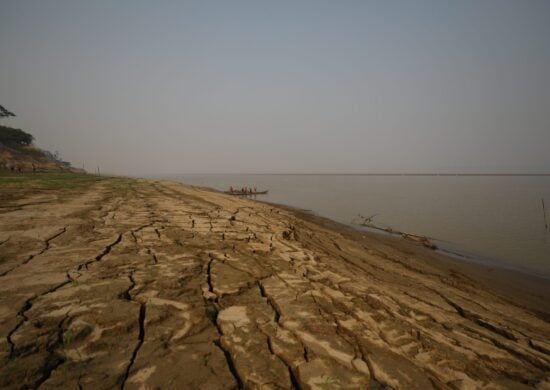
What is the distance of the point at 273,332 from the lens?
2.05 metres

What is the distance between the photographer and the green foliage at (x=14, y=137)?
35.5m

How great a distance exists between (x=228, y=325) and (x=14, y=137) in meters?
52.5

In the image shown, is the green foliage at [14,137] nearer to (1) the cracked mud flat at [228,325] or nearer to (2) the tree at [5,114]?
(2) the tree at [5,114]

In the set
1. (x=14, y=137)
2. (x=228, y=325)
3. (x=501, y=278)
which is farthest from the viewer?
(x=14, y=137)

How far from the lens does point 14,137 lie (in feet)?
120

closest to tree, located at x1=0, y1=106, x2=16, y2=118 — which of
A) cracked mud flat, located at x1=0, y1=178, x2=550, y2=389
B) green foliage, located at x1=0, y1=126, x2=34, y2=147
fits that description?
green foliage, located at x1=0, y1=126, x2=34, y2=147

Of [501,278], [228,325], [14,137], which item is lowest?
[501,278]

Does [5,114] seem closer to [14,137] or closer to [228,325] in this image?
[14,137]

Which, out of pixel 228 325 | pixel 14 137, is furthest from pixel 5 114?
pixel 228 325

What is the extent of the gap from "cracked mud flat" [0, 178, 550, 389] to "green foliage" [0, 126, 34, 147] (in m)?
47.2

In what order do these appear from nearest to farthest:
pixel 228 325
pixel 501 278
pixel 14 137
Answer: pixel 228 325
pixel 501 278
pixel 14 137

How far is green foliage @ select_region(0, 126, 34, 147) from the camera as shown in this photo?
35484 mm

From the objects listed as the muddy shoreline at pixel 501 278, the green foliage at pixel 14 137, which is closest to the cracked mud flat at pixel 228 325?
the muddy shoreline at pixel 501 278

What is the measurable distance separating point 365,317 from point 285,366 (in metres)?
1.13
